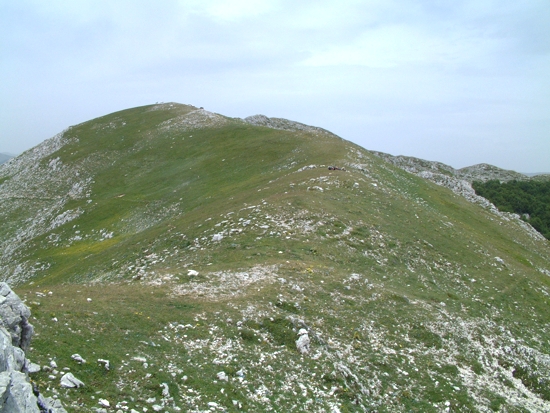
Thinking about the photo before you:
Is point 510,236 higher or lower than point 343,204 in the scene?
lower

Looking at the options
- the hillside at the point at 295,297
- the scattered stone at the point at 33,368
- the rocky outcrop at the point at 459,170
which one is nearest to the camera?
the scattered stone at the point at 33,368

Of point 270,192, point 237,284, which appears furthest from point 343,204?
point 237,284

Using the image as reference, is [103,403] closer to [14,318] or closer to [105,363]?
[105,363]

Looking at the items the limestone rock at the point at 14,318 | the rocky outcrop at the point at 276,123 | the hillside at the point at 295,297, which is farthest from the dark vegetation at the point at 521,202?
the limestone rock at the point at 14,318

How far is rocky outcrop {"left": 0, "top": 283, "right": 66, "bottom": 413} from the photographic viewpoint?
9016 millimetres

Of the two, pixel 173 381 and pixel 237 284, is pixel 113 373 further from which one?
pixel 237 284

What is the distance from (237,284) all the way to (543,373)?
20095 millimetres

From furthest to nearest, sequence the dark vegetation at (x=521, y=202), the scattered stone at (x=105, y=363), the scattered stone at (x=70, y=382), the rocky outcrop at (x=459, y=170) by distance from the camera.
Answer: the rocky outcrop at (x=459, y=170)
the dark vegetation at (x=521, y=202)
the scattered stone at (x=105, y=363)
the scattered stone at (x=70, y=382)

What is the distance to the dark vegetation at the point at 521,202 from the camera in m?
108

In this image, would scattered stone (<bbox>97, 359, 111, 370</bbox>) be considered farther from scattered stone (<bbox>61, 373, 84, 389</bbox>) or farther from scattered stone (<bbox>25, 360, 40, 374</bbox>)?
scattered stone (<bbox>25, 360, 40, 374</bbox>)

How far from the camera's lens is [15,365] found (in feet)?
34.5

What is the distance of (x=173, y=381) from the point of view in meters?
15.3

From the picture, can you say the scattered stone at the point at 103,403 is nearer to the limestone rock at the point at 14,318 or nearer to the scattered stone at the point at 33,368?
the scattered stone at the point at 33,368

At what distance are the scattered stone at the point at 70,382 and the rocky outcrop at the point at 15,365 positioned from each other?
1105mm
